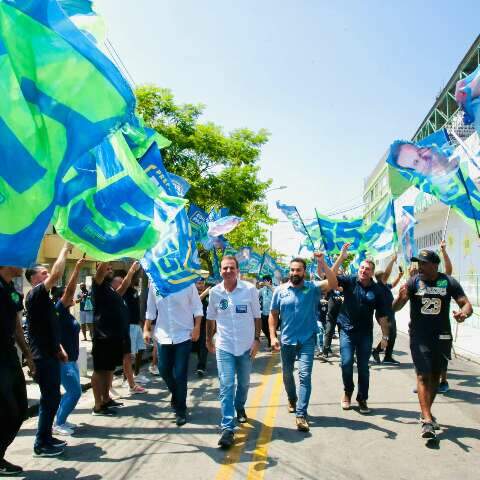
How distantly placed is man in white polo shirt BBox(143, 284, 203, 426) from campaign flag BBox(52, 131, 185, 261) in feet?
5.39

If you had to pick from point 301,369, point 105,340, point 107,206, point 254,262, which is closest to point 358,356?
point 301,369

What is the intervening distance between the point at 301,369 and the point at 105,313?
2751 mm

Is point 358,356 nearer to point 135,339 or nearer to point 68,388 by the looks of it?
point 68,388

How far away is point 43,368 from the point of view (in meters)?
5.52

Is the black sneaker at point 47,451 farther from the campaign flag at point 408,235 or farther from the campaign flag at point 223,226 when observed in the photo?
the campaign flag at point 223,226

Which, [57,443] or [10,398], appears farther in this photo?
[57,443]

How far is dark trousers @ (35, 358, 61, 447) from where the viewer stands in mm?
5426

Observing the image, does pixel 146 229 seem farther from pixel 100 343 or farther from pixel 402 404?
pixel 402 404

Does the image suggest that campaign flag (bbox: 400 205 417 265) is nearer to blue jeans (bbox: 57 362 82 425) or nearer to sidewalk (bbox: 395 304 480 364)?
sidewalk (bbox: 395 304 480 364)

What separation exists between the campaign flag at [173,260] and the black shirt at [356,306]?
6.55 feet

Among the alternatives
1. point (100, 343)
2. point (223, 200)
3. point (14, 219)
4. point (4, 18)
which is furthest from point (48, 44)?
point (223, 200)

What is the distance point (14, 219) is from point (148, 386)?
19.2 ft

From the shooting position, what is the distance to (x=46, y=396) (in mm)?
5449

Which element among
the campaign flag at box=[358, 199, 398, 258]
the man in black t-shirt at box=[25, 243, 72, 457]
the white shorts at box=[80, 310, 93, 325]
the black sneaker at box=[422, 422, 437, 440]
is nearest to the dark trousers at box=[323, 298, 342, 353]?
the campaign flag at box=[358, 199, 398, 258]
